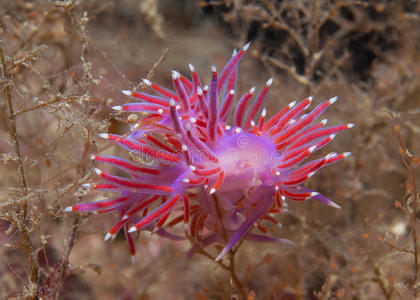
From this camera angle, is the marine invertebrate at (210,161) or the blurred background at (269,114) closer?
the marine invertebrate at (210,161)

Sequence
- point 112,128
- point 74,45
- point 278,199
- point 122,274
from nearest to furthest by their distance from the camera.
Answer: point 278,199, point 112,128, point 122,274, point 74,45

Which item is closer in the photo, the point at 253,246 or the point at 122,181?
the point at 122,181

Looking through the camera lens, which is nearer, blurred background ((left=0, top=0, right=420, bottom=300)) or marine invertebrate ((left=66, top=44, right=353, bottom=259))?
marine invertebrate ((left=66, top=44, right=353, bottom=259))

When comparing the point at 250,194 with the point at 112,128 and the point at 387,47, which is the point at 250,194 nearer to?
the point at 112,128

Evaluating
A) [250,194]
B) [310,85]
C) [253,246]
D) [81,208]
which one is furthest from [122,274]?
[310,85]
